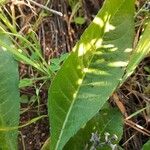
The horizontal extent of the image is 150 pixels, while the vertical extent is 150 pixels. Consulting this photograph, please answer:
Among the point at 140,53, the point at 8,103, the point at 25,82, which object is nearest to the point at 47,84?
the point at 25,82

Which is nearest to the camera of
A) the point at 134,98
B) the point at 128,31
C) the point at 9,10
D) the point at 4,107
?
the point at 128,31

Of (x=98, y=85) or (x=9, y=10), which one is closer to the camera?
(x=98, y=85)

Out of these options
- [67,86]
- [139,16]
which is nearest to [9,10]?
[139,16]

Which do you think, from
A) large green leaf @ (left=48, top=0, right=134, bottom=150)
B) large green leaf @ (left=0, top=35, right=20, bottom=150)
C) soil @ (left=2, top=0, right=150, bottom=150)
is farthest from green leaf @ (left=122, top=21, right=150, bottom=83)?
large green leaf @ (left=0, top=35, right=20, bottom=150)

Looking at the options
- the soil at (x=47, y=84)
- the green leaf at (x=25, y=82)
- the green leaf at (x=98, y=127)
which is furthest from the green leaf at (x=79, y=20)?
the green leaf at (x=98, y=127)

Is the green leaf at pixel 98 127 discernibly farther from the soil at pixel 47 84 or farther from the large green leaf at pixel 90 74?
the soil at pixel 47 84

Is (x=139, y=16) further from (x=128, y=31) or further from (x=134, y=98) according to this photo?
(x=128, y=31)
